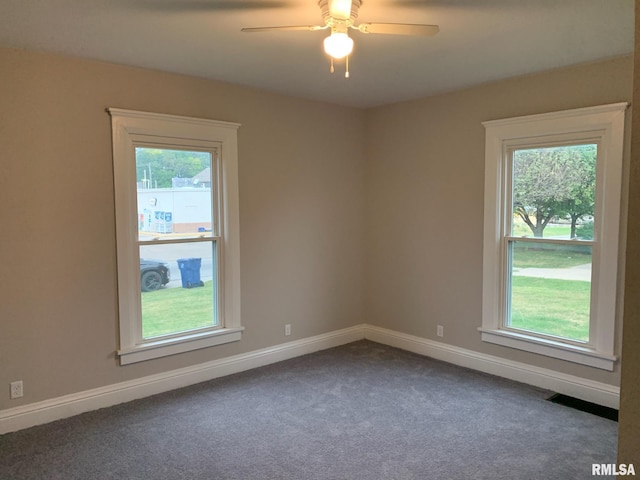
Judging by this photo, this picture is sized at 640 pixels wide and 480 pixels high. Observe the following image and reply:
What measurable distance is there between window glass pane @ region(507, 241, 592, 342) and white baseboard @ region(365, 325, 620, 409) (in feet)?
1.11

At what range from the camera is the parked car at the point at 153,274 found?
3693 mm

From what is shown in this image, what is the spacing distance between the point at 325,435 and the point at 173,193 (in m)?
2.28

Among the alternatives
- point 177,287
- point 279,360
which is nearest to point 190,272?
point 177,287

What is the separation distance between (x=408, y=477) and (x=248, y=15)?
109 inches

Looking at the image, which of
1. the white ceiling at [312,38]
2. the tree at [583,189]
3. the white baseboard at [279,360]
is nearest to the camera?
the white ceiling at [312,38]

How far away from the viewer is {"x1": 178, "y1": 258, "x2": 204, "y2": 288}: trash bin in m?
3.94

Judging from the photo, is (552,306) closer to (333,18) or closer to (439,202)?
(439,202)

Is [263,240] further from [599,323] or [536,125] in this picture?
[599,323]

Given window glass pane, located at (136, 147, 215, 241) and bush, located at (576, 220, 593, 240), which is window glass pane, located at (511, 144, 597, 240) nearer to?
bush, located at (576, 220, 593, 240)

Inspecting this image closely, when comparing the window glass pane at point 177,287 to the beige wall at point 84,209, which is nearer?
the beige wall at point 84,209

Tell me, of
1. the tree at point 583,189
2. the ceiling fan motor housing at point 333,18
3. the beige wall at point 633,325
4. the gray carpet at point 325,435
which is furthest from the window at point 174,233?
the beige wall at point 633,325

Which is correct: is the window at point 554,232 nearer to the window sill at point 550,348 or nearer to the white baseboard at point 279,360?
the window sill at point 550,348

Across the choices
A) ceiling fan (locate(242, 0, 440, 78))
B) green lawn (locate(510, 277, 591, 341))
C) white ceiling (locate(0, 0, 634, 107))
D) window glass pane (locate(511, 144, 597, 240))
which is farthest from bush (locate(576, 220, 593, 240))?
ceiling fan (locate(242, 0, 440, 78))

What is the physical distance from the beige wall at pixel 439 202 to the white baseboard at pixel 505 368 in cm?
6
